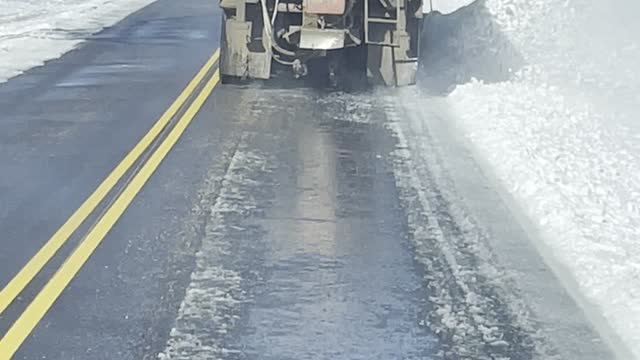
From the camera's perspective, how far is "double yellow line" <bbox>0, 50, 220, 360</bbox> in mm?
6957

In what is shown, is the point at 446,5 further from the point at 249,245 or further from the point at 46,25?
the point at 249,245

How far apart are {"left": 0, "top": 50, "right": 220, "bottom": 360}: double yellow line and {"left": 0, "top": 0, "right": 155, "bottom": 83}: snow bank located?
5035 mm

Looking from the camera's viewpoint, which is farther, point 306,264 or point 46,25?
point 46,25

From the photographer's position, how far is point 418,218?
9586mm

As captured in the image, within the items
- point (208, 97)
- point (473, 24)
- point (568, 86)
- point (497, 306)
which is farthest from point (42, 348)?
point (473, 24)

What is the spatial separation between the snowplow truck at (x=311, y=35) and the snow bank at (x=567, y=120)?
77cm

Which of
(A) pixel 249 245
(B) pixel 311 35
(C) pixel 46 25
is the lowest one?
(C) pixel 46 25

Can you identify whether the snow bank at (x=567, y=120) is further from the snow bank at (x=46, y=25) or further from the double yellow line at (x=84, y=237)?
the snow bank at (x=46, y=25)

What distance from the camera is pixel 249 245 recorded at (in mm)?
8648

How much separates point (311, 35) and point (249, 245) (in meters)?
6.65

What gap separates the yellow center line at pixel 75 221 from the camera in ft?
24.7

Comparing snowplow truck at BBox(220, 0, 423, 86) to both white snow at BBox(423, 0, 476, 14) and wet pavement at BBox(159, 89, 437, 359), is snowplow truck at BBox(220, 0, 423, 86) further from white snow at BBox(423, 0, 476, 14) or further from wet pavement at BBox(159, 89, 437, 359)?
white snow at BBox(423, 0, 476, 14)

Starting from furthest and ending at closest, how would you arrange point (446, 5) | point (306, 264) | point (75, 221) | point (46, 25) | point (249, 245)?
point (446, 5), point (46, 25), point (75, 221), point (249, 245), point (306, 264)

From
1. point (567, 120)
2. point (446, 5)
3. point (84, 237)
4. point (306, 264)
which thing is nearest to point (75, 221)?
point (84, 237)
